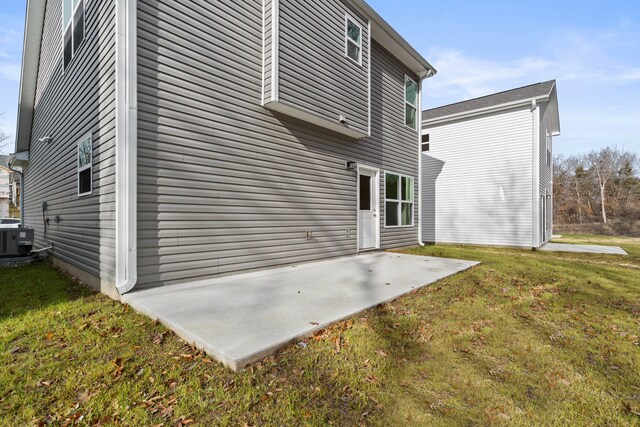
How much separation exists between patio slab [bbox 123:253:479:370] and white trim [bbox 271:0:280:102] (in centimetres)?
316

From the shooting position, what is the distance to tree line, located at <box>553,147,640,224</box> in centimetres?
2723

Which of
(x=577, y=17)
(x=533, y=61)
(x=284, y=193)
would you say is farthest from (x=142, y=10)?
(x=533, y=61)

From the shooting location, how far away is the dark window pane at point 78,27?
5098 millimetres

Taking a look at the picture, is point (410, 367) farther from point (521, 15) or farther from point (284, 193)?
point (521, 15)

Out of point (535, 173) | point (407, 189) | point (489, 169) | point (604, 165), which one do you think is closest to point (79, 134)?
point (407, 189)

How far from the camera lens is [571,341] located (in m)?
2.79

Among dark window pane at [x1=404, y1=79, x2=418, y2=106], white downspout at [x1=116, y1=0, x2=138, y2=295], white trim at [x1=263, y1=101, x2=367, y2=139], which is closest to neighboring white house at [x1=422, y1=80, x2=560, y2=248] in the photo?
dark window pane at [x1=404, y1=79, x2=418, y2=106]

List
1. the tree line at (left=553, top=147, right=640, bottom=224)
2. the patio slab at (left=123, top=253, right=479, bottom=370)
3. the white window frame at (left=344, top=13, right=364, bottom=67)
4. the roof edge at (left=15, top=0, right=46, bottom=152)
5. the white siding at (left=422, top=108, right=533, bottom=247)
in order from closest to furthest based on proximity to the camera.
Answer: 1. the patio slab at (left=123, top=253, right=479, bottom=370)
2. the white window frame at (left=344, top=13, right=364, bottom=67)
3. the roof edge at (left=15, top=0, right=46, bottom=152)
4. the white siding at (left=422, top=108, right=533, bottom=247)
5. the tree line at (left=553, top=147, right=640, bottom=224)

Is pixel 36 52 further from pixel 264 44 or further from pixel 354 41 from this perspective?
pixel 354 41

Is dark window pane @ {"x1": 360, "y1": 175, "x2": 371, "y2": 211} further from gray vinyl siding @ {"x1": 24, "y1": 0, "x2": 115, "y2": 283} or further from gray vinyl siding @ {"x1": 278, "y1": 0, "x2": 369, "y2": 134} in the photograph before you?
gray vinyl siding @ {"x1": 24, "y1": 0, "x2": 115, "y2": 283}

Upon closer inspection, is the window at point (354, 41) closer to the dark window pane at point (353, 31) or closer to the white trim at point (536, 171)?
the dark window pane at point (353, 31)

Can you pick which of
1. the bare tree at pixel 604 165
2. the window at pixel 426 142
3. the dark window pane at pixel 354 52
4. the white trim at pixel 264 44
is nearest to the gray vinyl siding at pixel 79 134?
the white trim at pixel 264 44

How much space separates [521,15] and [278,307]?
11.3 meters

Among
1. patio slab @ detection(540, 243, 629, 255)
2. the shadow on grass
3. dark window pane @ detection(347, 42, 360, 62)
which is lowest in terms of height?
patio slab @ detection(540, 243, 629, 255)
